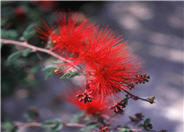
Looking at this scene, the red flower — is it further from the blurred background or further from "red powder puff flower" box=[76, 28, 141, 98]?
the blurred background

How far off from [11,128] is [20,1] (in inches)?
65.8

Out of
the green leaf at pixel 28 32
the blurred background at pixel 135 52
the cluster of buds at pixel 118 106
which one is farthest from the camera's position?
the blurred background at pixel 135 52

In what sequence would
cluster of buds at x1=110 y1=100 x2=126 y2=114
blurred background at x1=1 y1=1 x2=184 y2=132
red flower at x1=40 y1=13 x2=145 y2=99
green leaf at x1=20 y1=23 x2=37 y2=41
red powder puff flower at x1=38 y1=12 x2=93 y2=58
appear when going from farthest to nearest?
1. blurred background at x1=1 y1=1 x2=184 y2=132
2. green leaf at x1=20 y1=23 x2=37 y2=41
3. red powder puff flower at x1=38 y1=12 x2=93 y2=58
4. red flower at x1=40 y1=13 x2=145 y2=99
5. cluster of buds at x1=110 y1=100 x2=126 y2=114

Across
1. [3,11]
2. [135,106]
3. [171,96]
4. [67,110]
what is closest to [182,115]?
[171,96]

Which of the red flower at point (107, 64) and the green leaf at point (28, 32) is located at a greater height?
the green leaf at point (28, 32)

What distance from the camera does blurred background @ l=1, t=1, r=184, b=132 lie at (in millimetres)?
2510

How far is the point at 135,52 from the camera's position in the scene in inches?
135

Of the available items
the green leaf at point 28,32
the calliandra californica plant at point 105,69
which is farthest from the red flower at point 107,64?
the green leaf at point 28,32

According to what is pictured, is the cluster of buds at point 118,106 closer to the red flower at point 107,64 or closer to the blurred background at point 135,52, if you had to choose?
the red flower at point 107,64

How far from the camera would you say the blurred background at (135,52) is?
8.23 ft

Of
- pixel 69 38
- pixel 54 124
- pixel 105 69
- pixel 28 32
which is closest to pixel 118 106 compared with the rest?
pixel 105 69

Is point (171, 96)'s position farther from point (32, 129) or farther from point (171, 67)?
point (32, 129)

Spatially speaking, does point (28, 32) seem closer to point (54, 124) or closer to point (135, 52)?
point (54, 124)

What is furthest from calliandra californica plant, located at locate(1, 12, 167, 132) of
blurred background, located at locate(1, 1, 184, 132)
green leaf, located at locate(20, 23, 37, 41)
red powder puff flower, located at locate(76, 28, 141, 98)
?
blurred background, located at locate(1, 1, 184, 132)
